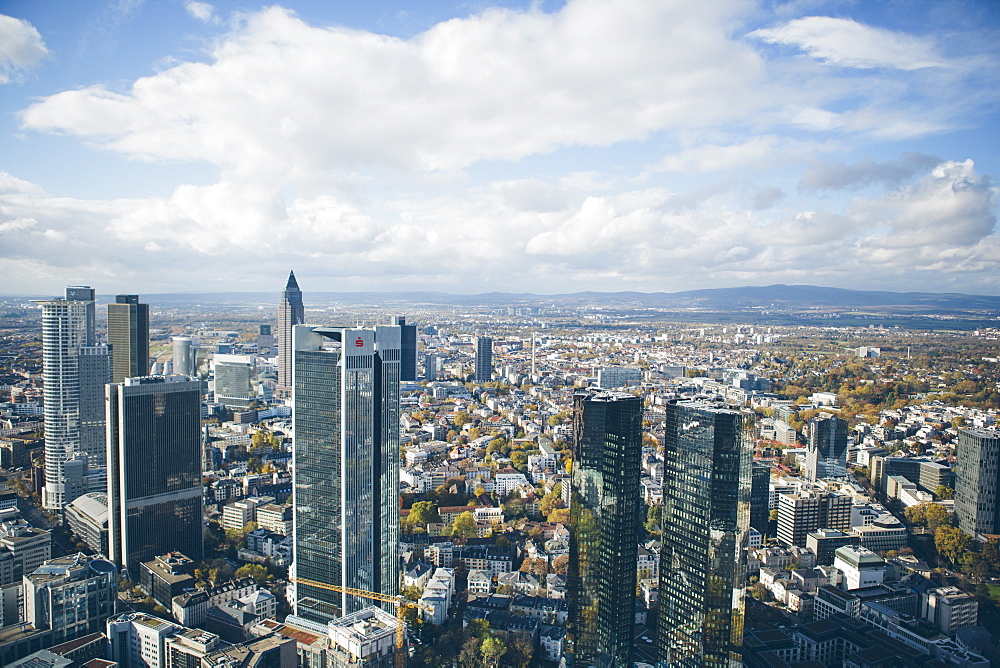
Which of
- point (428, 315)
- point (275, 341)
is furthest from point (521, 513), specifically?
point (428, 315)

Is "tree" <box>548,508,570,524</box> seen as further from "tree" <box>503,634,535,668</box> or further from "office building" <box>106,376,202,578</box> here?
"office building" <box>106,376,202,578</box>

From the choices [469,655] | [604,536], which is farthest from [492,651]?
[604,536]

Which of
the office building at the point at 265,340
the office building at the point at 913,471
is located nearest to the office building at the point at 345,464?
the office building at the point at 913,471

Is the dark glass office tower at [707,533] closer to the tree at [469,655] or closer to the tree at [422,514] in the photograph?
the tree at [469,655]

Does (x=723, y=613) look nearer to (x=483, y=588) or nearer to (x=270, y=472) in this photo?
(x=483, y=588)

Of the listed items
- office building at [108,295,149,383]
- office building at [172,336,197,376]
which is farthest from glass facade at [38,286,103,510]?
office building at [172,336,197,376]

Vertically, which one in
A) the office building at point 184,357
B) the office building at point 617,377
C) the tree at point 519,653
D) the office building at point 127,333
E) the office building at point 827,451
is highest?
the office building at point 127,333
